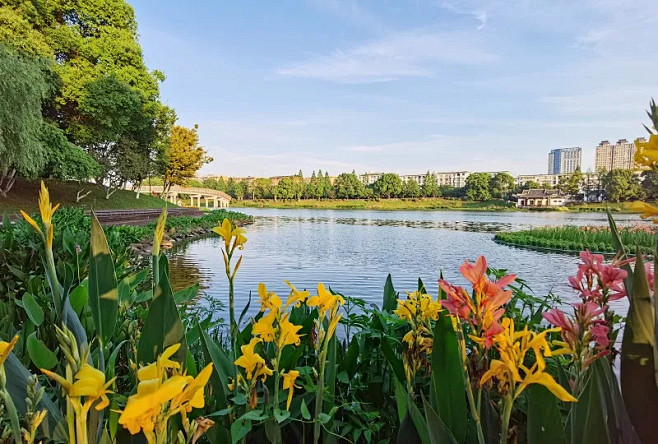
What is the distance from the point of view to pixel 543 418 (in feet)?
2.23

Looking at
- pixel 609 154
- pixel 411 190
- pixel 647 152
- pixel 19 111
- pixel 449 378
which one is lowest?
pixel 449 378

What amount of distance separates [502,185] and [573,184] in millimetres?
14918

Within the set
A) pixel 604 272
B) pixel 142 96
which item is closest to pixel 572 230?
pixel 604 272

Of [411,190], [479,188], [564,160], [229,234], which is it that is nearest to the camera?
[229,234]

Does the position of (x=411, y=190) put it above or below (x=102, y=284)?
above

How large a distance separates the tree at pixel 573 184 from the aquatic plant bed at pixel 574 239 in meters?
55.1

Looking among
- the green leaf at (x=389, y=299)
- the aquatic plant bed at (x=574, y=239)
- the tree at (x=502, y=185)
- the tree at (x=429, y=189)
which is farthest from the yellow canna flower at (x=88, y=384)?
the tree at (x=502, y=185)

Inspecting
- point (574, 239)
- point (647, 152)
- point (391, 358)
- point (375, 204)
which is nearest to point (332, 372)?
point (391, 358)

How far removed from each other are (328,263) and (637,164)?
10720 millimetres

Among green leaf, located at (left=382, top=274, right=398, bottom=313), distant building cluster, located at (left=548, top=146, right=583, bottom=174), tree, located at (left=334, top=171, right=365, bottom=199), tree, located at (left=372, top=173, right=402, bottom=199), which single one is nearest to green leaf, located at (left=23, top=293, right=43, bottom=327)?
green leaf, located at (left=382, top=274, right=398, bottom=313)

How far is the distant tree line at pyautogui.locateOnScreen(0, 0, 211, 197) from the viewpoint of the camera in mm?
13125

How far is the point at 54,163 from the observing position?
16406mm

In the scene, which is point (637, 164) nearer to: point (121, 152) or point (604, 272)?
point (604, 272)

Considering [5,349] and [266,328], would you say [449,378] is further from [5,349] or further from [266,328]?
[5,349]
